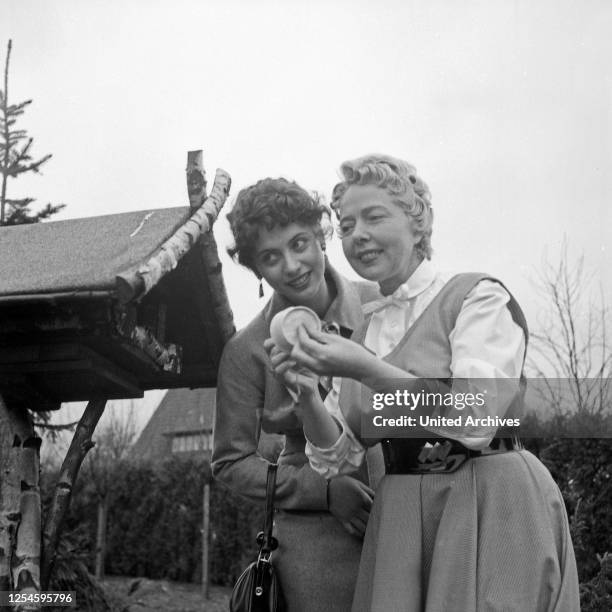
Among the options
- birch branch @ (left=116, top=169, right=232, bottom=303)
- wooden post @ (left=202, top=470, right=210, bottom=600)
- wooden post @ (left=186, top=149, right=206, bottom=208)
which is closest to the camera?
birch branch @ (left=116, top=169, right=232, bottom=303)

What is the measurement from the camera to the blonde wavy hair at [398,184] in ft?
6.03

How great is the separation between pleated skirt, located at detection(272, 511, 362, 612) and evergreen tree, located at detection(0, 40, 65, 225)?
4916mm

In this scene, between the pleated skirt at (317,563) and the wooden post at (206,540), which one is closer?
the pleated skirt at (317,563)

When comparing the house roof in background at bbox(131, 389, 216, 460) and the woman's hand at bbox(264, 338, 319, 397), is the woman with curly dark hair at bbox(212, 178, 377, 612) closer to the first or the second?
the woman's hand at bbox(264, 338, 319, 397)

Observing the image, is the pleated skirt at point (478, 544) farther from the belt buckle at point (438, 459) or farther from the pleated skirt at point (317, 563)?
the pleated skirt at point (317, 563)

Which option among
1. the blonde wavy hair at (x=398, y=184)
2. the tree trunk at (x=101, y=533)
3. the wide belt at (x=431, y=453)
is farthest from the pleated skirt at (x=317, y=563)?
the tree trunk at (x=101, y=533)

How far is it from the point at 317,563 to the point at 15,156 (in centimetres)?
552

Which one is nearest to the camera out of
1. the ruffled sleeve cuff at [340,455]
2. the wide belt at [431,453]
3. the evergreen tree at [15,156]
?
the wide belt at [431,453]

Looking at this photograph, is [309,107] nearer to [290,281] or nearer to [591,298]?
[290,281]

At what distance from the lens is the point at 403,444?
1.73m

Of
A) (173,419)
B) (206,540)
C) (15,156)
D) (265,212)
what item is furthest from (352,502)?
(173,419)

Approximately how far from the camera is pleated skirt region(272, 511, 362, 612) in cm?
228

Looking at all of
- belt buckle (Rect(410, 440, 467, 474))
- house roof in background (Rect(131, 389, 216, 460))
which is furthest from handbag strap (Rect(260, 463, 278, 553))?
house roof in background (Rect(131, 389, 216, 460))

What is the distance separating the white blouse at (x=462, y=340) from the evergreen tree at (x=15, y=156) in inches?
206
